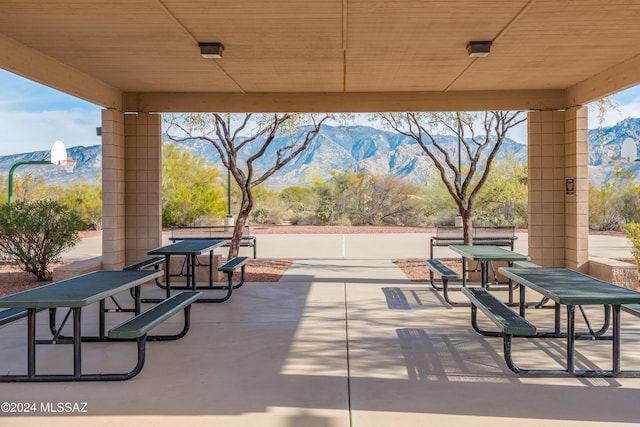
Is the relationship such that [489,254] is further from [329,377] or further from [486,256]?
[329,377]

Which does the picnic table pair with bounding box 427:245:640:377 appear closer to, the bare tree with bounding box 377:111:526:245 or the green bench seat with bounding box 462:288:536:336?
the green bench seat with bounding box 462:288:536:336

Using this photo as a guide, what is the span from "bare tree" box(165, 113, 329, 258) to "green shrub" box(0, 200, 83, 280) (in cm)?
302

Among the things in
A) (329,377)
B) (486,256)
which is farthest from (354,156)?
(329,377)

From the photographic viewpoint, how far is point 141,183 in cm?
965

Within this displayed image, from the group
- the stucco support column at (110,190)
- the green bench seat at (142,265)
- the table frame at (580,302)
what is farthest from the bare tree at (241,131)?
the table frame at (580,302)

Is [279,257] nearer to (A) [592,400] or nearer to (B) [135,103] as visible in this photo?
(B) [135,103]

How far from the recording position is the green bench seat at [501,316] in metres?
4.17

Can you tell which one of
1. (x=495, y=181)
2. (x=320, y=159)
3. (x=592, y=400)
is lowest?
(x=592, y=400)

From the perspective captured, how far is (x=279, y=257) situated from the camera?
536 inches

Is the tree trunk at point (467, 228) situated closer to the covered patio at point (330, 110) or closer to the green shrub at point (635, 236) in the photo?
the covered patio at point (330, 110)

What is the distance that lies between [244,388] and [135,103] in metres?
6.76

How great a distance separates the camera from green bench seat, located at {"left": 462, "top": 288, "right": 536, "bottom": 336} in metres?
4.17

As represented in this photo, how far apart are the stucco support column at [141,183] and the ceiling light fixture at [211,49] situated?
10.7 feet

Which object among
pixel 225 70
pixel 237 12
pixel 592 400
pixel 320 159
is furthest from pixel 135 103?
pixel 320 159
